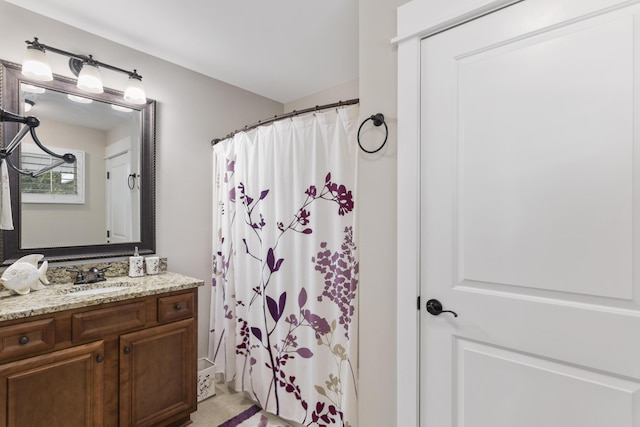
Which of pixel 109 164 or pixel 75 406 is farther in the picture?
pixel 109 164

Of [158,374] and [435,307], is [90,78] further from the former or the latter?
[435,307]

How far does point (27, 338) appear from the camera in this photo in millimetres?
1262

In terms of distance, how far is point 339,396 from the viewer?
5.23ft

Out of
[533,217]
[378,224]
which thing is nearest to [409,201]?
Answer: [378,224]

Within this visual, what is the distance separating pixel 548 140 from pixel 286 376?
1840mm

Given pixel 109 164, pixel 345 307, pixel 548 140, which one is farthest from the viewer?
pixel 109 164

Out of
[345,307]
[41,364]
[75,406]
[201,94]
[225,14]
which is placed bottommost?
[75,406]

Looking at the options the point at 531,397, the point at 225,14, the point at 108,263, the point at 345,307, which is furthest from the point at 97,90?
the point at 531,397

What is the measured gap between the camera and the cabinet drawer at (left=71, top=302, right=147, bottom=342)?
4.59 feet

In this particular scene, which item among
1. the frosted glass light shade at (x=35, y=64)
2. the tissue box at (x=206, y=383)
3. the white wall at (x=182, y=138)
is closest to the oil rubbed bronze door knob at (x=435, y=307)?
the tissue box at (x=206, y=383)

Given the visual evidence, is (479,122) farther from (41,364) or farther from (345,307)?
(41,364)

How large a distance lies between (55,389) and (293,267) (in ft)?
4.12

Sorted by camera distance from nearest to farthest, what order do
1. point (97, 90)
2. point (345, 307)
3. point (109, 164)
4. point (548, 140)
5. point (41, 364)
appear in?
point (548, 140)
point (41, 364)
point (345, 307)
point (97, 90)
point (109, 164)

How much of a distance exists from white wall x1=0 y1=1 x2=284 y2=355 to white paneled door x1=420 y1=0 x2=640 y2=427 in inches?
74.6
